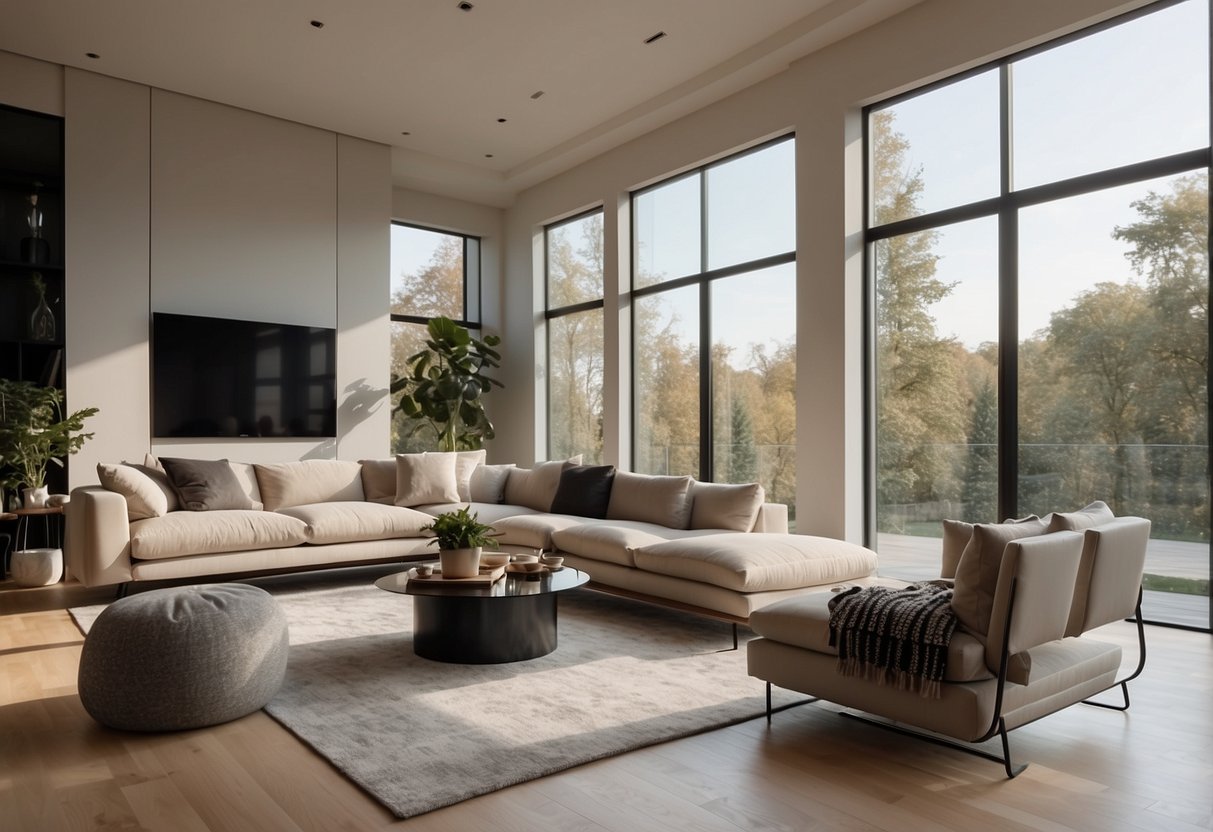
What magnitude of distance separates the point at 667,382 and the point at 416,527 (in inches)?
112

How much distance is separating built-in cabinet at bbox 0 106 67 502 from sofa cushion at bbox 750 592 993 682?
596 centimetres

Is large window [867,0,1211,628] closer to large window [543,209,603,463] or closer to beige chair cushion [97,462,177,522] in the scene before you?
large window [543,209,603,463]

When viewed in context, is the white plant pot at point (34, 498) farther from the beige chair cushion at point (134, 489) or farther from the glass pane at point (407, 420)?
→ the glass pane at point (407, 420)

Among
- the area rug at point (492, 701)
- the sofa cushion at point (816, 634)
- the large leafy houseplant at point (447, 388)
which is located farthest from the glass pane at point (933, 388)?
the large leafy houseplant at point (447, 388)

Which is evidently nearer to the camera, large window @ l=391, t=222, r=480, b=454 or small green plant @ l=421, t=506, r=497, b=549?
small green plant @ l=421, t=506, r=497, b=549

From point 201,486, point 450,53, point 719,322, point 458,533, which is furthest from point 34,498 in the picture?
point 719,322

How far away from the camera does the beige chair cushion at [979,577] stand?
8.13ft

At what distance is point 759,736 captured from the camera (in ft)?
9.16

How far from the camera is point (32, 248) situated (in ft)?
21.0

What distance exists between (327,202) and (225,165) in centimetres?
92

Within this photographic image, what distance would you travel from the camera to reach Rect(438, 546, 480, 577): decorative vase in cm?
385

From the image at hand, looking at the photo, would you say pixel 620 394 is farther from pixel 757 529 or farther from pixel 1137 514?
pixel 1137 514

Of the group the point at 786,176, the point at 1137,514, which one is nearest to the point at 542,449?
the point at 786,176

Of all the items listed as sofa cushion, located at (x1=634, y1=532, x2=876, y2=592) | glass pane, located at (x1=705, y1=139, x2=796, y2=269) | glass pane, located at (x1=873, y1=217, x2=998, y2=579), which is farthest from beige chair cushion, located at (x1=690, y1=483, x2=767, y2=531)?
glass pane, located at (x1=705, y1=139, x2=796, y2=269)
